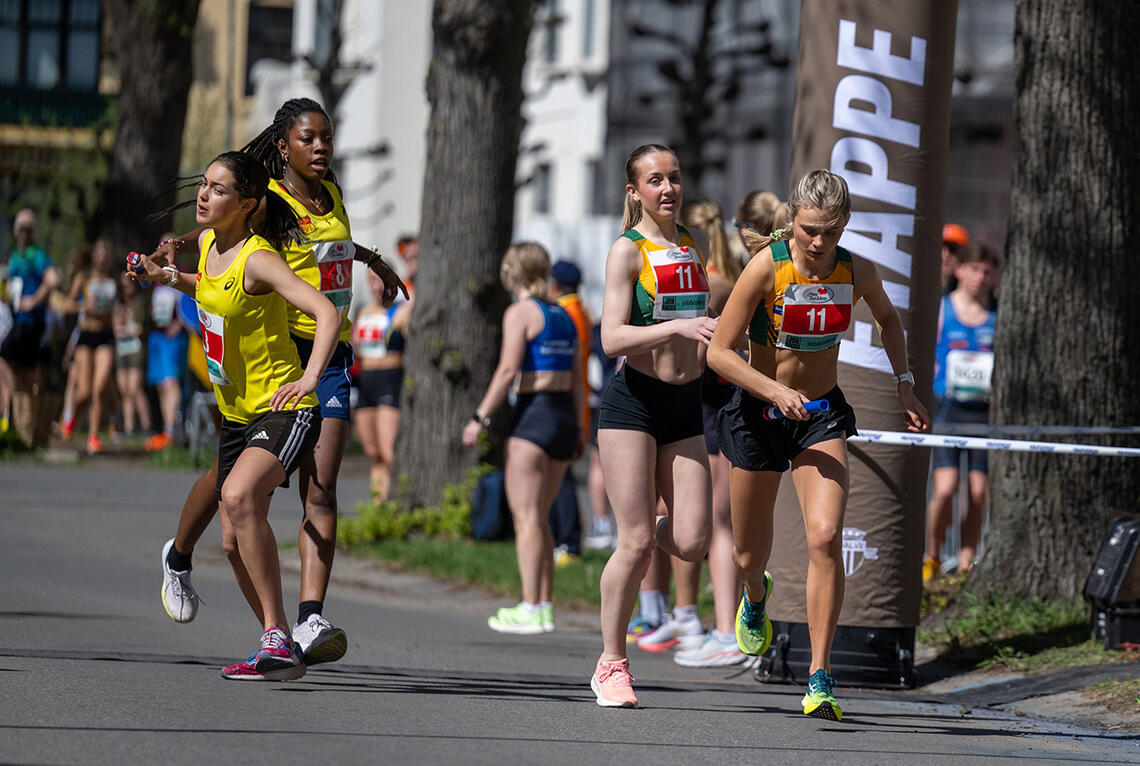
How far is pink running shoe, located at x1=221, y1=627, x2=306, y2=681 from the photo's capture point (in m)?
6.83

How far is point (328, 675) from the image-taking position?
756cm

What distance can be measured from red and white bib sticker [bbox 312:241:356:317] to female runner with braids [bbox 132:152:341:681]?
0.35 m

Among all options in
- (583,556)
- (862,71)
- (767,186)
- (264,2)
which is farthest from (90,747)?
(264,2)

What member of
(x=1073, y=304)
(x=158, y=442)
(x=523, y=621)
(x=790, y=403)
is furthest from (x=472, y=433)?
(x=158, y=442)

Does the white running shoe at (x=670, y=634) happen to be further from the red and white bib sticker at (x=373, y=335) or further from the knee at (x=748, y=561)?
the red and white bib sticker at (x=373, y=335)

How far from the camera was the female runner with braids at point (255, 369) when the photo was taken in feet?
22.1

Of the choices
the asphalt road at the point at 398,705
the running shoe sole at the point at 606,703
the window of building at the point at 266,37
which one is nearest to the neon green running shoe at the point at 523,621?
the asphalt road at the point at 398,705

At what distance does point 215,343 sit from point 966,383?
6267mm

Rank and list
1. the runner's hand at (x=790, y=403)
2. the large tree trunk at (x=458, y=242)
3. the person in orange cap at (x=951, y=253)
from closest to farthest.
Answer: the runner's hand at (x=790, y=403), the person in orange cap at (x=951, y=253), the large tree trunk at (x=458, y=242)

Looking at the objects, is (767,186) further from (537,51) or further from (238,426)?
(238,426)

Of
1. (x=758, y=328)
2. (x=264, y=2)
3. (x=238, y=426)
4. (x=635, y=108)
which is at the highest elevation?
(x=264, y=2)

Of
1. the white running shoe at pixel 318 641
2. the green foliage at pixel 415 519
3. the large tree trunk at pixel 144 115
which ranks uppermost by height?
the large tree trunk at pixel 144 115

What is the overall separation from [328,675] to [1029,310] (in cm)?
412

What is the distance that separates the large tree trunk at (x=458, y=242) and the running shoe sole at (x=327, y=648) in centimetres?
575
